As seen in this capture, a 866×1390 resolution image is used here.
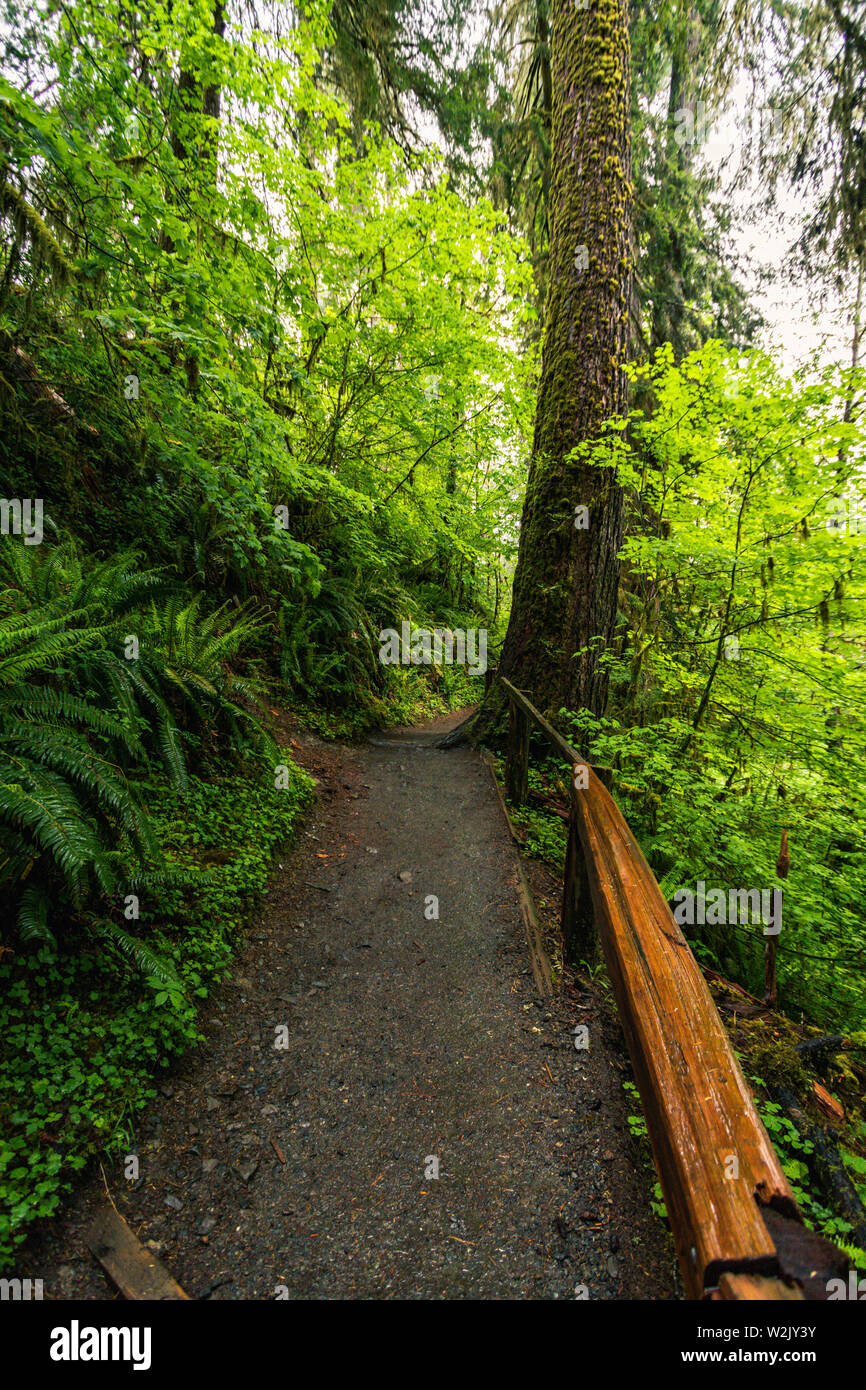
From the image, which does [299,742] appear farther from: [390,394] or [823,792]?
[823,792]

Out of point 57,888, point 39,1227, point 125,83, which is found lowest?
point 39,1227

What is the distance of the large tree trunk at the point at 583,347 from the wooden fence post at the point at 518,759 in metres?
0.79

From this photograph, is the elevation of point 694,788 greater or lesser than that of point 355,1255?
greater

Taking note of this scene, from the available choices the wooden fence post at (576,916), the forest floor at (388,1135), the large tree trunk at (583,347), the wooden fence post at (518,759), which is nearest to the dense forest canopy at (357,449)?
the large tree trunk at (583,347)

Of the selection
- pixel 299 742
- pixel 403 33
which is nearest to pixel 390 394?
pixel 299 742

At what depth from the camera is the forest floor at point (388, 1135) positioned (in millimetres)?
1704

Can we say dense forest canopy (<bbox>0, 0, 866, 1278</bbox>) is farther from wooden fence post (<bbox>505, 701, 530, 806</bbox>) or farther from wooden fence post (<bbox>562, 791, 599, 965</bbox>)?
wooden fence post (<bbox>562, 791, 599, 965</bbox>)

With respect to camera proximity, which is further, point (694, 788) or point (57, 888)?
point (694, 788)

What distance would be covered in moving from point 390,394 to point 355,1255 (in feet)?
24.9

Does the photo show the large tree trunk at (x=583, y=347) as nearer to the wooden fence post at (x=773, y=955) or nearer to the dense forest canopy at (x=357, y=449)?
the dense forest canopy at (x=357, y=449)

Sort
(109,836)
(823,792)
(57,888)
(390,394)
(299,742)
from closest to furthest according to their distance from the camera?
(57,888) < (109,836) < (823,792) < (299,742) < (390,394)

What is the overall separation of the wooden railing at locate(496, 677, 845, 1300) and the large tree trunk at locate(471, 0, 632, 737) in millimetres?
3613

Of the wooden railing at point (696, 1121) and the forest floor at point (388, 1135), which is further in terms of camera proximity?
the forest floor at point (388, 1135)
